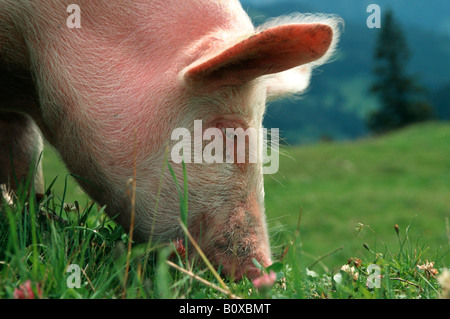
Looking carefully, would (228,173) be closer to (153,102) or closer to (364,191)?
(153,102)

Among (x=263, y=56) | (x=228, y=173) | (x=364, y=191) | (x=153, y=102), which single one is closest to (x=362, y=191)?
(x=364, y=191)

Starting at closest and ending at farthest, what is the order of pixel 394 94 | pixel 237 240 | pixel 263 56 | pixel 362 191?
pixel 263 56, pixel 237 240, pixel 362 191, pixel 394 94

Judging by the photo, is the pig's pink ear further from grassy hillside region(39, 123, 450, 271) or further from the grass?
grassy hillside region(39, 123, 450, 271)

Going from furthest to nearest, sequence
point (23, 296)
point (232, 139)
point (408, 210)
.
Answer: point (408, 210), point (232, 139), point (23, 296)

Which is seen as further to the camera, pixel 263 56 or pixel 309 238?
pixel 309 238

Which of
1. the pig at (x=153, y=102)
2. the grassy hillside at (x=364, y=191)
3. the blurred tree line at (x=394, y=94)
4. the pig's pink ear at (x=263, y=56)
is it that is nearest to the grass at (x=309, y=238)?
the grassy hillside at (x=364, y=191)

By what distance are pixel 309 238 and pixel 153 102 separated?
10890 millimetres

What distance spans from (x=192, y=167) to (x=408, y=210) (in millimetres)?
13006

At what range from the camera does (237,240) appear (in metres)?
2.72

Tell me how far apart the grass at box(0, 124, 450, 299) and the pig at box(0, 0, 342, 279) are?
0.46 feet

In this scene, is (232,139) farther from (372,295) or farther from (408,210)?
(408,210)

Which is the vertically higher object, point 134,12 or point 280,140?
point 134,12
